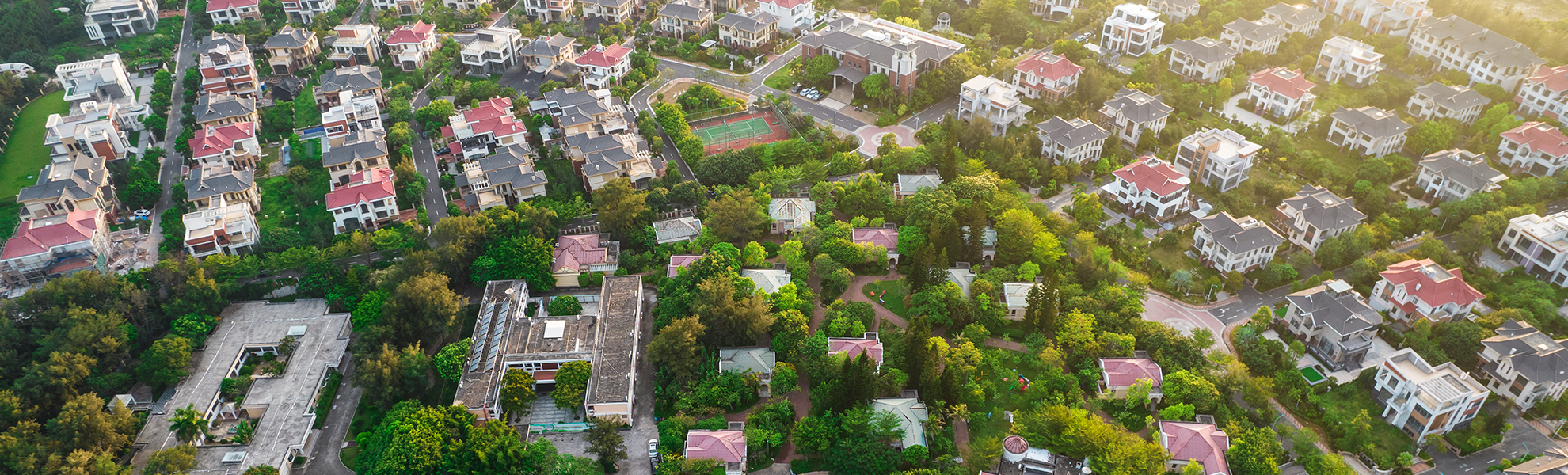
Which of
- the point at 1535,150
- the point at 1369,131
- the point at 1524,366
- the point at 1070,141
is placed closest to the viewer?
the point at 1524,366

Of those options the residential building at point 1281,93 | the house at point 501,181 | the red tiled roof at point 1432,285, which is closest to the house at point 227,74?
the house at point 501,181

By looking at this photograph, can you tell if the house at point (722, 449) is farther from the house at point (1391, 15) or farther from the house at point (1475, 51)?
the house at point (1391, 15)

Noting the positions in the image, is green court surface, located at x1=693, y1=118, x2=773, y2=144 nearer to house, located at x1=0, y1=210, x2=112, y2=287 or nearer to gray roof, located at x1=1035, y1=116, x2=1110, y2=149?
gray roof, located at x1=1035, y1=116, x2=1110, y2=149

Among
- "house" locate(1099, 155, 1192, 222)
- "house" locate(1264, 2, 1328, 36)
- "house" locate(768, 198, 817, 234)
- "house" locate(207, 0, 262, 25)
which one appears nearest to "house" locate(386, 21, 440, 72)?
"house" locate(207, 0, 262, 25)

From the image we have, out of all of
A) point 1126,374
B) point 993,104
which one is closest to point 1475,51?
point 993,104

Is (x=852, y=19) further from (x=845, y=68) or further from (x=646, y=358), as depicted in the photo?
(x=646, y=358)

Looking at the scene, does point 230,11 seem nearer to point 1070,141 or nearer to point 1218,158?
point 1070,141

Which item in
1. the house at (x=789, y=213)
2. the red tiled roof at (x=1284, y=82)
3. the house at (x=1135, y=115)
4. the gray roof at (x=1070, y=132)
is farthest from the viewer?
the red tiled roof at (x=1284, y=82)
